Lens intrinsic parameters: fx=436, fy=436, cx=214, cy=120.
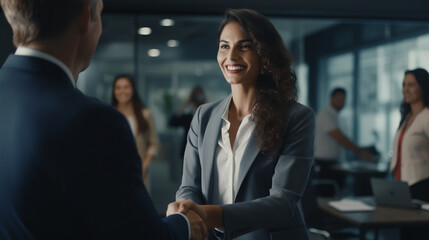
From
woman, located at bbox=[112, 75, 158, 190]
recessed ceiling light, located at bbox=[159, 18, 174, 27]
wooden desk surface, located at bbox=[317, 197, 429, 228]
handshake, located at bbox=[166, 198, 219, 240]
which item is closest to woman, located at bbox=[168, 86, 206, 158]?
recessed ceiling light, located at bbox=[159, 18, 174, 27]

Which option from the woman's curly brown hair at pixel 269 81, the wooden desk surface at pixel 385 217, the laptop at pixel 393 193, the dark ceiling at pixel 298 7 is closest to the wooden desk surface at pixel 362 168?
the dark ceiling at pixel 298 7

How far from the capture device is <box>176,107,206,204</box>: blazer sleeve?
1.72m

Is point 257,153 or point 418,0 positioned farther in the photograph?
point 418,0

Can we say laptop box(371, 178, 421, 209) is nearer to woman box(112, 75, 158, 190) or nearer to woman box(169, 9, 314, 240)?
woman box(169, 9, 314, 240)

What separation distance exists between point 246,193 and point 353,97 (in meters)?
7.06

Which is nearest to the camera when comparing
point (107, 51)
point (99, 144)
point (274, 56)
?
point (99, 144)

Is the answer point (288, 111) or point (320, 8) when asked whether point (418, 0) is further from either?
point (288, 111)

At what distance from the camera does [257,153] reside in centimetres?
162

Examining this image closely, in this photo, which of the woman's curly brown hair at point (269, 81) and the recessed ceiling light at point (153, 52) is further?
the recessed ceiling light at point (153, 52)

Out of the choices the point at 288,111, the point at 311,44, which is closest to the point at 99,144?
the point at 288,111

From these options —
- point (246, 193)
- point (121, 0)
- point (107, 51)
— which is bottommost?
point (246, 193)

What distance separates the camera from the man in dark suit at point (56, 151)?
2.91 feet

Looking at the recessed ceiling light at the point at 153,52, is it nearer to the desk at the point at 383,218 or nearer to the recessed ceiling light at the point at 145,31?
the recessed ceiling light at the point at 145,31

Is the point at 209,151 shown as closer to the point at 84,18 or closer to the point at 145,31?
the point at 84,18
